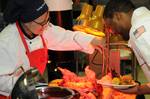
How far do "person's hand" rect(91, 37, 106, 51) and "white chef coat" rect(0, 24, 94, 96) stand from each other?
0.03 metres

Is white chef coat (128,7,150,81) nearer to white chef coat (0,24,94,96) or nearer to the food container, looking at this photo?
the food container

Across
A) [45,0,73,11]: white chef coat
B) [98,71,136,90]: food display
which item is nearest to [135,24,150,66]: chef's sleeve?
[98,71,136,90]: food display

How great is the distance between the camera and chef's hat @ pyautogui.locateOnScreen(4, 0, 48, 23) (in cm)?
201

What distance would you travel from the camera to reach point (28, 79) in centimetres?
140

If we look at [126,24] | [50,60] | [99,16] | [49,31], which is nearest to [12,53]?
[49,31]

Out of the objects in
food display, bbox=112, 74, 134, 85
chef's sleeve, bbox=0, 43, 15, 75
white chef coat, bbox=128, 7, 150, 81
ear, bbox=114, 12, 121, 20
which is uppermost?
ear, bbox=114, 12, 121, 20

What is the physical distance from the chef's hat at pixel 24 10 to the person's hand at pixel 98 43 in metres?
0.56

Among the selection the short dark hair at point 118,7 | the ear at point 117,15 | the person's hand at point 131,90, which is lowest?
the person's hand at point 131,90

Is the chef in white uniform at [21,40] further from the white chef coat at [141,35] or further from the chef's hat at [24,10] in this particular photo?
the white chef coat at [141,35]

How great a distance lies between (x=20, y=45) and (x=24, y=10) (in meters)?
0.23

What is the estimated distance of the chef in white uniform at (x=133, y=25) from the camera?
1768mm

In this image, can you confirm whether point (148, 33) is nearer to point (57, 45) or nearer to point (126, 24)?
point (126, 24)

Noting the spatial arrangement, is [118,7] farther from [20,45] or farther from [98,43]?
[20,45]

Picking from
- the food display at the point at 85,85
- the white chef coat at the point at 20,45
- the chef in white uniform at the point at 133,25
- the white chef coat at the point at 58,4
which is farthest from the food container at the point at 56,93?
the white chef coat at the point at 58,4
